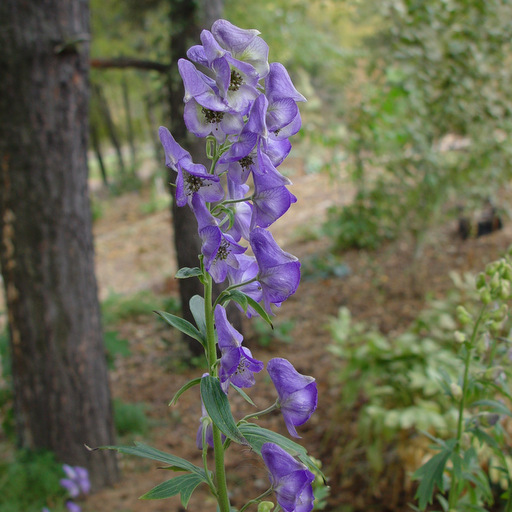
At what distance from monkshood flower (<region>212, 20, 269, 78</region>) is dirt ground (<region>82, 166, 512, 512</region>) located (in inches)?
40.4

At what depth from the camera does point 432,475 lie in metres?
1.42

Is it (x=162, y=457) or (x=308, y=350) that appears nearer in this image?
(x=162, y=457)

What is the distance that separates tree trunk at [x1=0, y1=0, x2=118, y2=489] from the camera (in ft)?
10.3

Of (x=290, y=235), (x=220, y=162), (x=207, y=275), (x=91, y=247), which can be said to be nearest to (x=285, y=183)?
(x=220, y=162)

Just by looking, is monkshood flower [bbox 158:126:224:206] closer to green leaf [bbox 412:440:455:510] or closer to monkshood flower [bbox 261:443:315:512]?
monkshood flower [bbox 261:443:315:512]

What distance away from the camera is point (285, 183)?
93 centimetres

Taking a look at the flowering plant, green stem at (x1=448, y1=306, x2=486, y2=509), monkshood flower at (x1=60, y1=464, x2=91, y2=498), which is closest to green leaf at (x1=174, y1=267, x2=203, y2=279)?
the flowering plant

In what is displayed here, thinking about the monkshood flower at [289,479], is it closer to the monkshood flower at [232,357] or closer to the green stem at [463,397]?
the monkshood flower at [232,357]

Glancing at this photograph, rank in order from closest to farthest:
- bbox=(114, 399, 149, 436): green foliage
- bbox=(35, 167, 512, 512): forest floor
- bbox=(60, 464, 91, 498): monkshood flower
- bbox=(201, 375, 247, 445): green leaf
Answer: bbox=(201, 375, 247, 445): green leaf < bbox=(60, 464, 91, 498): monkshood flower < bbox=(35, 167, 512, 512): forest floor < bbox=(114, 399, 149, 436): green foliage

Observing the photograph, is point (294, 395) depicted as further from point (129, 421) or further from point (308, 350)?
point (308, 350)

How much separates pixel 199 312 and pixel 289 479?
0.38 m

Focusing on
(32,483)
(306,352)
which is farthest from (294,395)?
(306,352)

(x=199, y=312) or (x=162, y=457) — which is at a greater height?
(x=199, y=312)

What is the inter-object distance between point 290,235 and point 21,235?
7642mm
